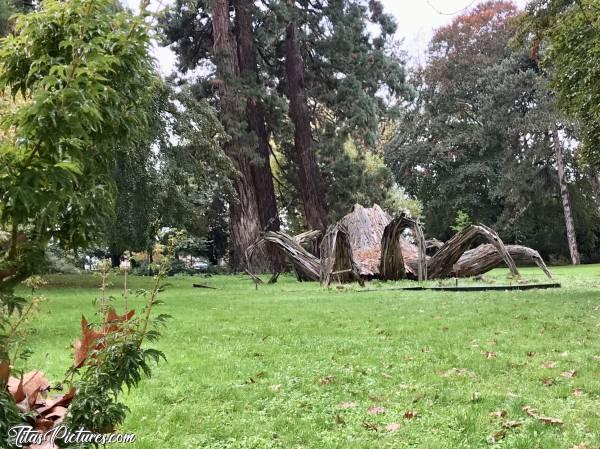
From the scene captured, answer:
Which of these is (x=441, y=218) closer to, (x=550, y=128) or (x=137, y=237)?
(x=550, y=128)

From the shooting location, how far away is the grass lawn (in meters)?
3.14

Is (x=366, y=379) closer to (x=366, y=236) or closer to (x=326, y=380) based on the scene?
(x=326, y=380)

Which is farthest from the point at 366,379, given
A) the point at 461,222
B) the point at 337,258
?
the point at 461,222

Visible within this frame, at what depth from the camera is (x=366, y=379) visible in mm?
4309

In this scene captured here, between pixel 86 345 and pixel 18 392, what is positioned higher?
pixel 86 345

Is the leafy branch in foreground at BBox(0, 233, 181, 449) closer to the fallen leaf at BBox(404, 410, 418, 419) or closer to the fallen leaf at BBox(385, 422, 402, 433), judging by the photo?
the fallen leaf at BBox(385, 422, 402, 433)

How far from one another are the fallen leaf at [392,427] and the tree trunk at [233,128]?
16.2 metres

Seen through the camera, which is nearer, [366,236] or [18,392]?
[18,392]

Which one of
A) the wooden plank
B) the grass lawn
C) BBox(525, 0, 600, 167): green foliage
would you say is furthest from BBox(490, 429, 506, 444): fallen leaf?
the wooden plank

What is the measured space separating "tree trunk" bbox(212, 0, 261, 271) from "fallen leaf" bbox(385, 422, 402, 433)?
16196 mm

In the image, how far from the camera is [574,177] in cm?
3228

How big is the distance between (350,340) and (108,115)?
4.60 m

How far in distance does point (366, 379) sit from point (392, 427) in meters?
1.08

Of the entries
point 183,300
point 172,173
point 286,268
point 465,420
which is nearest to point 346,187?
point 286,268
